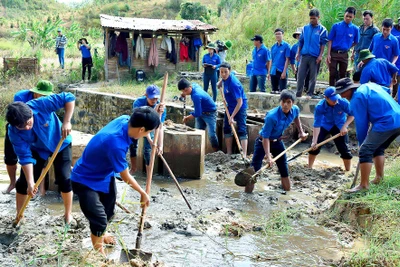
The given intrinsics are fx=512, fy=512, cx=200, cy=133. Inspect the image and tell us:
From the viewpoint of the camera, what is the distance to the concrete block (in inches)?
343

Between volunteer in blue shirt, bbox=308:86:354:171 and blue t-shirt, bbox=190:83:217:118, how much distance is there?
6.56 feet

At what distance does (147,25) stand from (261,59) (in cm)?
727

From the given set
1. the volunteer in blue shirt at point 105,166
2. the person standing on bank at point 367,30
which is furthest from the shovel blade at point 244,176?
the person standing on bank at point 367,30

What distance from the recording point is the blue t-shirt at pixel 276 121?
279 inches

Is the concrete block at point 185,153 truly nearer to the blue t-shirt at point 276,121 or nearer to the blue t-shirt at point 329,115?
the blue t-shirt at point 276,121

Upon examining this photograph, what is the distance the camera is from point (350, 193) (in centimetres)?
652

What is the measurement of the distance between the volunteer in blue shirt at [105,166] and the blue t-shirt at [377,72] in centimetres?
452

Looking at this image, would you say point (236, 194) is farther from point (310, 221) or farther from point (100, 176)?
point (100, 176)

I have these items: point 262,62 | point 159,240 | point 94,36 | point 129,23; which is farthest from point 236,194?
point 94,36

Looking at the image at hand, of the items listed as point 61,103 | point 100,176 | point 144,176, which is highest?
point 61,103

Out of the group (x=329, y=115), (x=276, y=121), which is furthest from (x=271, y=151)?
(x=329, y=115)

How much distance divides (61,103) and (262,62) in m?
7.47

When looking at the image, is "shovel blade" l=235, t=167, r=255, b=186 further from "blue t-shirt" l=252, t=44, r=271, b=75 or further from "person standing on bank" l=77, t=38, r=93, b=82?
"person standing on bank" l=77, t=38, r=93, b=82

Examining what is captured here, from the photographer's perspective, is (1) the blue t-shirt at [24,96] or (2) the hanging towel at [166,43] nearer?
(1) the blue t-shirt at [24,96]
